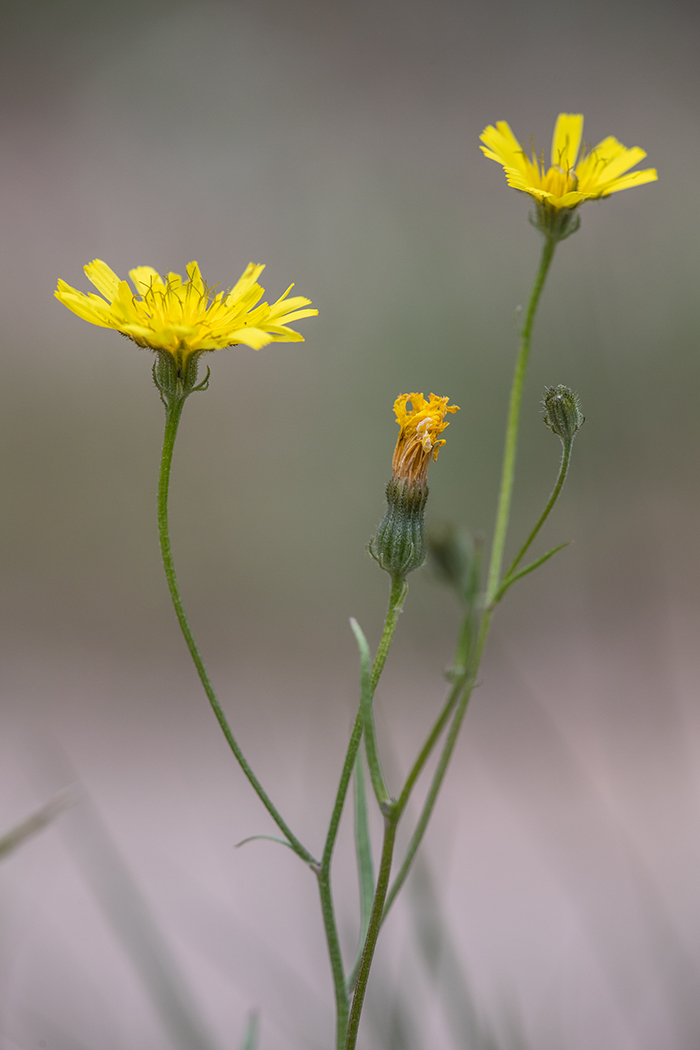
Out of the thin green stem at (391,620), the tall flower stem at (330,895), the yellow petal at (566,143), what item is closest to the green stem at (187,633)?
the tall flower stem at (330,895)

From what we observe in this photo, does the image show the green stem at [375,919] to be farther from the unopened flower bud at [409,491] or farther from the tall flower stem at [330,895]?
the unopened flower bud at [409,491]

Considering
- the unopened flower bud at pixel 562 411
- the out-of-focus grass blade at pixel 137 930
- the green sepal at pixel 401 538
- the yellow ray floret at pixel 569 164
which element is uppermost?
the yellow ray floret at pixel 569 164

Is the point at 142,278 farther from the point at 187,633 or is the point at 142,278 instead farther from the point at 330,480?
the point at 330,480

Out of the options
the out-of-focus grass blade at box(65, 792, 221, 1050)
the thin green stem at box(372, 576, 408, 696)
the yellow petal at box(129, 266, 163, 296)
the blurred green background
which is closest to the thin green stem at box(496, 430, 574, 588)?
the thin green stem at box(372, 576, 408, 696)

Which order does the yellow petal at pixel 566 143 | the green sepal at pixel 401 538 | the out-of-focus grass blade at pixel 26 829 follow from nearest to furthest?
1. the out-of-focus grass blade at pixel 26 829
2. the green sepal at pixel 401 538
3. the yellow petal at pixel 566 143

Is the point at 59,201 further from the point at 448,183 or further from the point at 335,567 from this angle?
the point at 335,567

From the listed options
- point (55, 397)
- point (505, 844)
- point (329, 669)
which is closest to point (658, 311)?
point (329, 669)

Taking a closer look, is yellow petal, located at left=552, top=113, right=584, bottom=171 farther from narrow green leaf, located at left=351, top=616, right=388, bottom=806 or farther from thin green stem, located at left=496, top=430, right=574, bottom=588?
narrow green leaf, located at left=351, top=616, right=388, bottom=806
